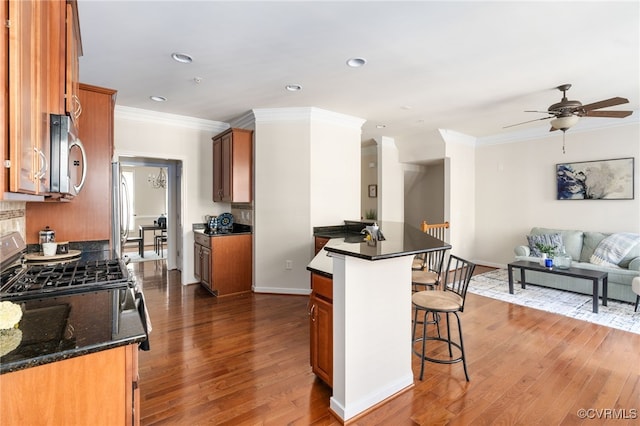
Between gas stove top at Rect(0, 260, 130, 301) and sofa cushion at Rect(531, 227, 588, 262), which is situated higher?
gas stove top at Rect(0, 260, 130, 301)

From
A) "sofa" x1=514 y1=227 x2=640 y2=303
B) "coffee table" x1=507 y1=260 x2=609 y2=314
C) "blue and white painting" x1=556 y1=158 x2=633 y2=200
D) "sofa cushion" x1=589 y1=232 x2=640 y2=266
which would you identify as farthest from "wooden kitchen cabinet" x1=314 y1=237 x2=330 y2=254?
"blue and white painting" x1=556 y1=158 x2=633 y2=200

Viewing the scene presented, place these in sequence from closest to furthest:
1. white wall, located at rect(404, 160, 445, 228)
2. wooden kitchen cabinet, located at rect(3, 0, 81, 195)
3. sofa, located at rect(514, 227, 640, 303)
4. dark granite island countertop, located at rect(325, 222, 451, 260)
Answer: wooden kitchen cabinet, located at rect(3, 0, 81, 195) → dark granite island countertop, located at rect(325, 222, 451, 260) → sofa, located at rect(514, 227, 640, 303) → white wall, located at rect(404, 160, 445, 228)

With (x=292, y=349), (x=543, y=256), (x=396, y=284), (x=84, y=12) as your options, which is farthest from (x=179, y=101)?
(x=543, y=256)

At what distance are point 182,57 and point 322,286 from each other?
2.44m

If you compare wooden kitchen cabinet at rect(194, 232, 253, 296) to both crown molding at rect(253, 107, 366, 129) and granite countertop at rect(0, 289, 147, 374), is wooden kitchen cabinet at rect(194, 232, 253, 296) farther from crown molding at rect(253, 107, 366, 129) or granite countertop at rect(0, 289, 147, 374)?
granite countertop at rect(0, 289, 147, 374)

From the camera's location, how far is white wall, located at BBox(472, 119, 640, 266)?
4.91 metres

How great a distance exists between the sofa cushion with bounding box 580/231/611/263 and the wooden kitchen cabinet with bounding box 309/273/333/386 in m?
5.01

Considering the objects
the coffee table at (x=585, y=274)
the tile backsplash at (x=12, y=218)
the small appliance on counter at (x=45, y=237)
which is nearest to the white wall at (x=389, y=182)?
the coffee table at (x=585, y=274)

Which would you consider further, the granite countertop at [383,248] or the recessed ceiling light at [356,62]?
the recessed ceiling light at [356,62]

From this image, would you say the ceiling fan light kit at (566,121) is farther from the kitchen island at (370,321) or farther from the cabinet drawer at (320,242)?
the cabinet drawer at (320,242)

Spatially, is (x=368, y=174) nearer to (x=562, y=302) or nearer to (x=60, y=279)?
(x=562, y=302)

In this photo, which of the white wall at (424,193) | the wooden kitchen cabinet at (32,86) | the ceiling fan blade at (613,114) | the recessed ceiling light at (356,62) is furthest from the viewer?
the white wall at (424,193)

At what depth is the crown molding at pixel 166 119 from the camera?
176 inches
